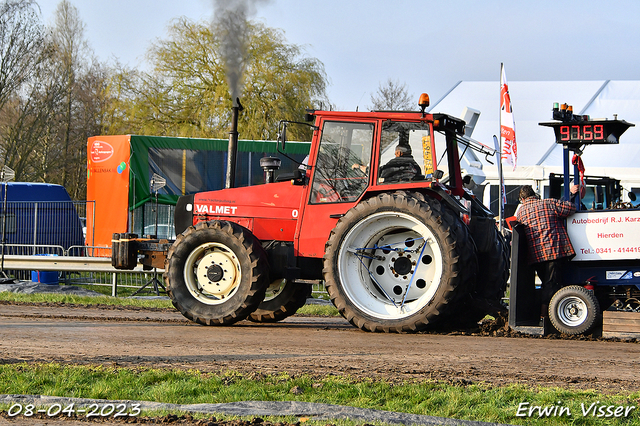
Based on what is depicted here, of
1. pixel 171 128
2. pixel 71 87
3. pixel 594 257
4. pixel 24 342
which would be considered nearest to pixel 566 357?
pixel 594 257

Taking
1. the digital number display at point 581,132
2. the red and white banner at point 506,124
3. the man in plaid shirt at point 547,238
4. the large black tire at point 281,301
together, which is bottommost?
the large black tire at point 281,301

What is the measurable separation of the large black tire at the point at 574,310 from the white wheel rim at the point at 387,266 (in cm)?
142

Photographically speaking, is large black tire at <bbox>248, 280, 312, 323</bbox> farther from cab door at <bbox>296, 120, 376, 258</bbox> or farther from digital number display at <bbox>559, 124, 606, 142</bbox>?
digital number display at <bbox>559, 124, 606, 142</bbox>

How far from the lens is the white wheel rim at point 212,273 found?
8609mm

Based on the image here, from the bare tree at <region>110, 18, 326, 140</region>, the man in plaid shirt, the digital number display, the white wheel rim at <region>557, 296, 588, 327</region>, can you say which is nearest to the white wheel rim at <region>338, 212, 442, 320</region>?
the man in plaid shirt

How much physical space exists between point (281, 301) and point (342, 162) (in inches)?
86.0

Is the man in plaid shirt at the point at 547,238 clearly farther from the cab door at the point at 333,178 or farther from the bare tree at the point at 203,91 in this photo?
the bare tree at the point at 203,91

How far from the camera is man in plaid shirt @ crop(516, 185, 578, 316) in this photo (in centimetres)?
814

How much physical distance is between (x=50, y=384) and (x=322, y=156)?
4408mm

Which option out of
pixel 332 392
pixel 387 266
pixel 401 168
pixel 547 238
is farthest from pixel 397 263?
pixel 332 392

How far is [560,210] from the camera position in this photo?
26.9 feet

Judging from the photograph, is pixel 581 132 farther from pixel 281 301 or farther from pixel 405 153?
pixel 281 301

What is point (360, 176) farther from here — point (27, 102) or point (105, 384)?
point (27, 102)

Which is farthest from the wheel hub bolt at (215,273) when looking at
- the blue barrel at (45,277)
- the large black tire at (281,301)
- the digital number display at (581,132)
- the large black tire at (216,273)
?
the blue barrel at (45,277)
